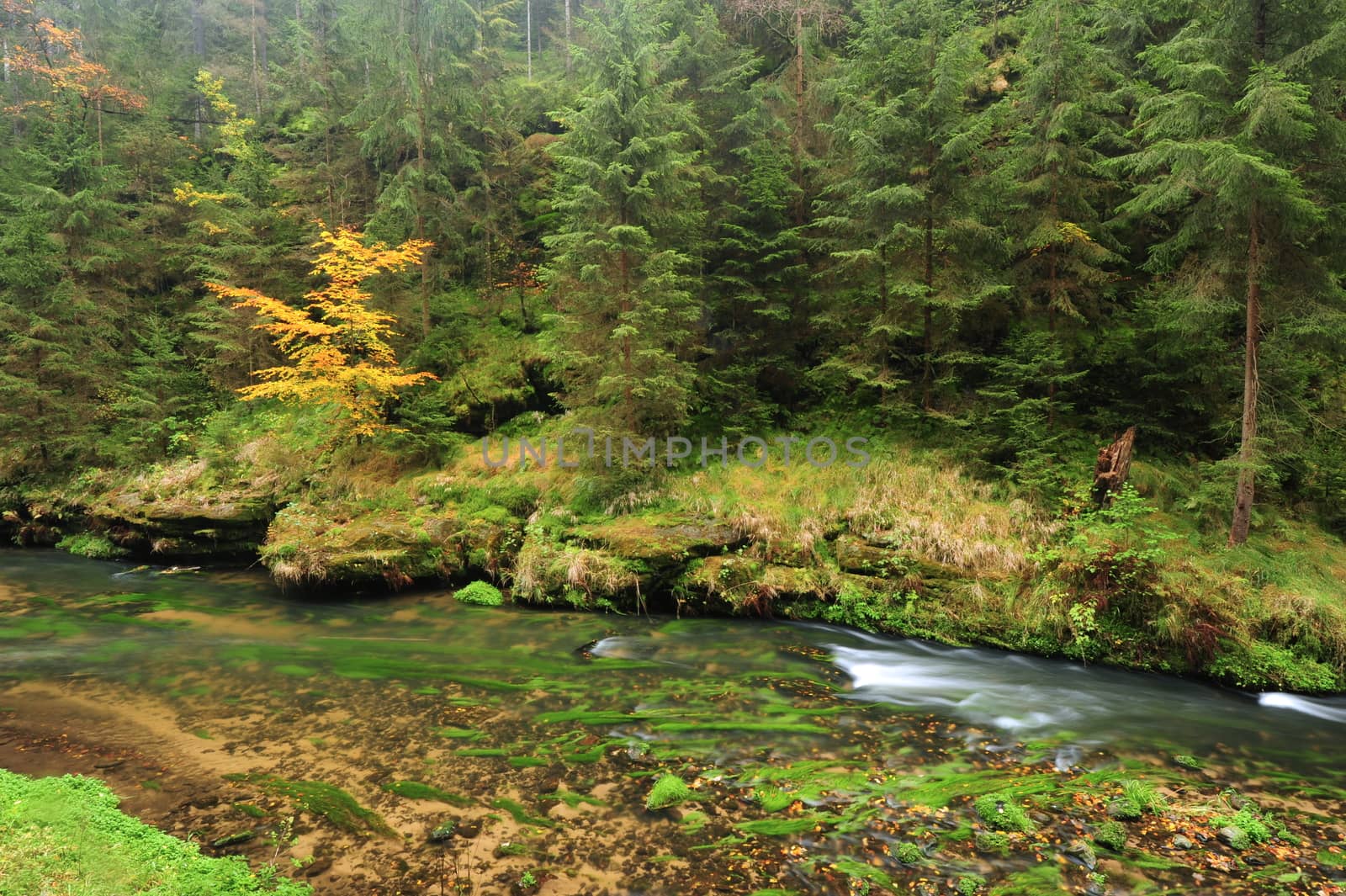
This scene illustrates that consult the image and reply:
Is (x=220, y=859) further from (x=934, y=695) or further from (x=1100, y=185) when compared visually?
(x=1100, y=185)

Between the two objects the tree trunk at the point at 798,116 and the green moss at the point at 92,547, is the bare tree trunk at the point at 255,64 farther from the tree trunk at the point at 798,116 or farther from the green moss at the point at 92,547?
the tree trunk at the point at 798,116

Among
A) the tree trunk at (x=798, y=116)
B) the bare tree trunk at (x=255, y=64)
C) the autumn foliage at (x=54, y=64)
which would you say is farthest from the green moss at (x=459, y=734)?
the bare tree trunk at (x=255, y=64)

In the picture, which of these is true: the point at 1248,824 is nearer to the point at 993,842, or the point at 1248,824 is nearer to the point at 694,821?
the point at 993,842

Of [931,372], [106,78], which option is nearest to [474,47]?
[106,78]

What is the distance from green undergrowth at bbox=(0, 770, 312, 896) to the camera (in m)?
3.47

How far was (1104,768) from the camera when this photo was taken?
239 inches

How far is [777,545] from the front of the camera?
1111cm

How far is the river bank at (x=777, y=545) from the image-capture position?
8367mm

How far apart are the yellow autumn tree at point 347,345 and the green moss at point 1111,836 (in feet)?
46.1

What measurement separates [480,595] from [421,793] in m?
6.11

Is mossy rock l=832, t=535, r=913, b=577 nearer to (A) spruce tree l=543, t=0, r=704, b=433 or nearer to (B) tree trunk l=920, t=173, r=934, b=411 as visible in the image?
Answer: (B) tree trunk l=920, t=173, r=934, b=411

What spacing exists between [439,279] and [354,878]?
16.5 m

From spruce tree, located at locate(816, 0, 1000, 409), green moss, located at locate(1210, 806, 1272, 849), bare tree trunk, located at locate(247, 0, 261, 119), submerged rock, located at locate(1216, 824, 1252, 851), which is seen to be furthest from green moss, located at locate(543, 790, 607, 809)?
bare tree trunk, located at locate(247, 0, 261, 119)

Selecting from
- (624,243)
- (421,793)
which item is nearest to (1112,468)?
(624,243)
